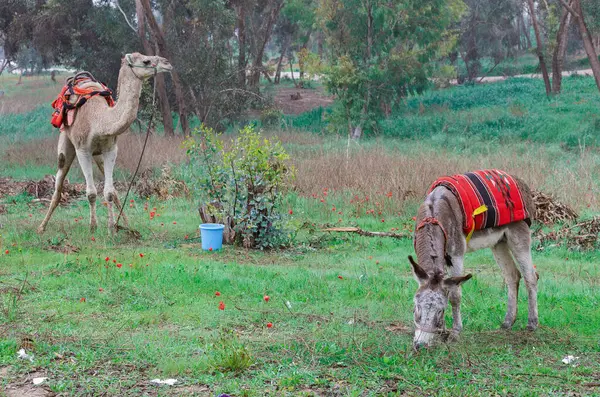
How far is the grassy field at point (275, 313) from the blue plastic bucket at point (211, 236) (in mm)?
193

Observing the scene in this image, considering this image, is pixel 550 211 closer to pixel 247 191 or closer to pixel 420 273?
pixel 247 191

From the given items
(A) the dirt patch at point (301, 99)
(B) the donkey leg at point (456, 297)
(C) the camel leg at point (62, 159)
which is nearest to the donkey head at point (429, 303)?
(B) the donkey leg at point (456, 297)

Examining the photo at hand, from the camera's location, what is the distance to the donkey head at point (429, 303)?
5766 mm

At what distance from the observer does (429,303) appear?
228 inches

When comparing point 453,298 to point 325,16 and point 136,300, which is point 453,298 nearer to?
point 136,300

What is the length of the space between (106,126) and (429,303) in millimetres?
7349

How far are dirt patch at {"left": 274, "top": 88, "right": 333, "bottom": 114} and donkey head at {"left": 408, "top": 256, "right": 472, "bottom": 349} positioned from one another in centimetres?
3457

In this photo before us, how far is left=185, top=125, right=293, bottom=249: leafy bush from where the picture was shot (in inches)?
440

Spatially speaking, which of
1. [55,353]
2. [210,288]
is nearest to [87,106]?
[210,288]

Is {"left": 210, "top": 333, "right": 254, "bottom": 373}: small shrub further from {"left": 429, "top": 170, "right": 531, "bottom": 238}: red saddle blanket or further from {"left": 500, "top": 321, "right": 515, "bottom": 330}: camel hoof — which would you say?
{"left": 500, "top": 321, "right": 515, "bottom": 330}: camel hoof

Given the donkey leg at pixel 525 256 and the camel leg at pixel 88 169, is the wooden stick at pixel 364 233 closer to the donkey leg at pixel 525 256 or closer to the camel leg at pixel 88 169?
the camel leg at pixel 88 169

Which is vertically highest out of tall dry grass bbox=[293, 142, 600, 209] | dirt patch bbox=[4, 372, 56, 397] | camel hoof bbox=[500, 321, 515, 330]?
tall dry grass bbox=[293, 142, 600, 209]

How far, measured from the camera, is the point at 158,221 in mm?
13305

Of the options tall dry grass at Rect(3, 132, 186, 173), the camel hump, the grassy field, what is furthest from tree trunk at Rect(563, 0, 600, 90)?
the camel hump
